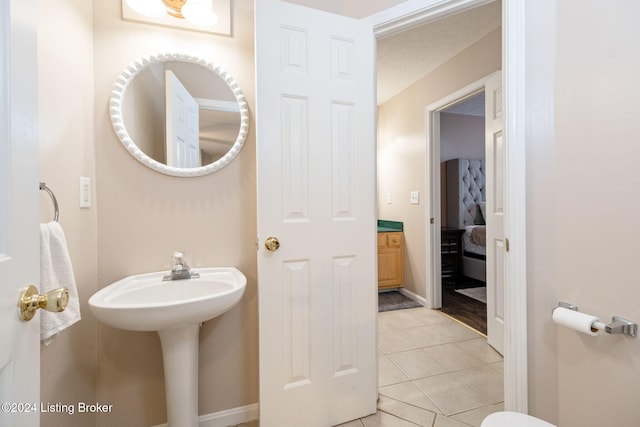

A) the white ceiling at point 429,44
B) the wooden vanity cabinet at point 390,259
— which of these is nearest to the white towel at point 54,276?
the white ceiling at point 429,44

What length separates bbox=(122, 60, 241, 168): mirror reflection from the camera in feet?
4.34

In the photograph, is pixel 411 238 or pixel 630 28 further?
pixel 411 238

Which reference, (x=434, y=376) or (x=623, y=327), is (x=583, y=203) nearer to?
(x=623, y=327)

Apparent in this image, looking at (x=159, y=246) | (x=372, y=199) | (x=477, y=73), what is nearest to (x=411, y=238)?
(x=477, y=73)

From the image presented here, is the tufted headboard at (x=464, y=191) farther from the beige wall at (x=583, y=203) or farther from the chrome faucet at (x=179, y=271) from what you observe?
the chrome faucet at (x=179, y=271)

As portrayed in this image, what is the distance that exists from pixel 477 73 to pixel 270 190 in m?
2.23

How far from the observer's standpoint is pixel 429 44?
248 cm

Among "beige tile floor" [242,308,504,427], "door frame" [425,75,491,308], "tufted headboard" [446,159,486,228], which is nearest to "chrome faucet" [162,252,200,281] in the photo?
"beige tile floor" [242,308,504,427]

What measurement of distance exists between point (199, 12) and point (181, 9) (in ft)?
0.31

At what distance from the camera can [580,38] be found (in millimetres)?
1004

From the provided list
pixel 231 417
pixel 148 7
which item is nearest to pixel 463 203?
pixel 231 417

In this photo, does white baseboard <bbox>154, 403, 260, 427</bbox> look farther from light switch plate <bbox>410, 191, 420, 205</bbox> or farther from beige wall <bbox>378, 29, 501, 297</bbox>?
light switch plate <bbox>410, 191, 420, 205</bbox>

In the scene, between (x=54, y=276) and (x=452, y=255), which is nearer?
(x=54, y=276)

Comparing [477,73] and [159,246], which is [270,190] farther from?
[477,73]
